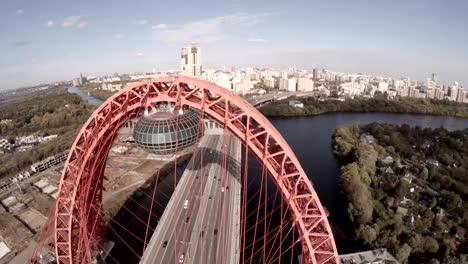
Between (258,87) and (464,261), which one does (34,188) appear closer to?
(464,261)

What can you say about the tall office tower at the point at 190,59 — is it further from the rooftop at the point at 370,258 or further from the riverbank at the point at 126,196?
the rooftop at the point at 370,258

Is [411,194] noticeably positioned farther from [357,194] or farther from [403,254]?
[403,254]

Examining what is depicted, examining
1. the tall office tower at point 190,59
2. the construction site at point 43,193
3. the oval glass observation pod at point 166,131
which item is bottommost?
the construction site at point 43,193

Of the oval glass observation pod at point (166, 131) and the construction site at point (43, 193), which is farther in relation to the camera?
the construction site at point (43, 193)

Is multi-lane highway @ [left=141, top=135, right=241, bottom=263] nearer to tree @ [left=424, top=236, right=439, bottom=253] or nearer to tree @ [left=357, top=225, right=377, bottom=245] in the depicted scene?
tree @ [left=357, top=225, right=377, bottom=245]

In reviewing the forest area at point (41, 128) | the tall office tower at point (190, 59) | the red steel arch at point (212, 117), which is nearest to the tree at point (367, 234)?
the red steel arch at point (212, 117)

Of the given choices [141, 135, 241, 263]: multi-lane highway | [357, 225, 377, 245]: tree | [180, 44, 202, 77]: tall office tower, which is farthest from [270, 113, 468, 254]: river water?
[180, 44, 202, 77]: tall office tower

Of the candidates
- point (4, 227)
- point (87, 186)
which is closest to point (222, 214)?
point (87, 186)
